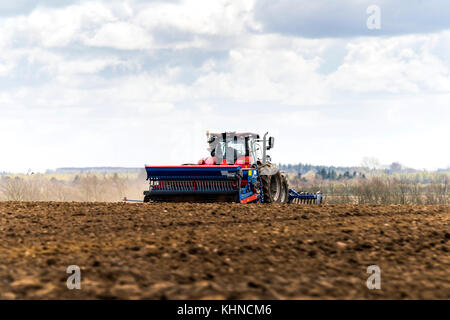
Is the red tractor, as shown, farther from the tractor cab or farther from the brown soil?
the brown soil

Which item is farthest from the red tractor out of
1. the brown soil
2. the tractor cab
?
the brown soil

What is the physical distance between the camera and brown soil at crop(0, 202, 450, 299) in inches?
271

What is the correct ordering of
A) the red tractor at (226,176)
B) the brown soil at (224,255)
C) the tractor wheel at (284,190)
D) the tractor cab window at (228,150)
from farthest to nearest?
the tractor wheel at (284,190) < the tractor cab window at (228,150) < the red tractor at (226,176) < the brown soil at (224,255)

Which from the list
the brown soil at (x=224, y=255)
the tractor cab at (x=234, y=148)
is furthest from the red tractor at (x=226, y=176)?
the brown soil at (x=224, y=255)

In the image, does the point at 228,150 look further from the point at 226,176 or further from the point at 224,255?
the point at 224,255

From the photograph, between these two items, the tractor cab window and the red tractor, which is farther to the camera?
the tractor cab window

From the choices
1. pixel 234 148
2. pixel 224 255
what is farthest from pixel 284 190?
pixel 224 255

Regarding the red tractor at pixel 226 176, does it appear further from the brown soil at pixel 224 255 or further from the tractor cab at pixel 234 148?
the brown soil at pixel 224 255

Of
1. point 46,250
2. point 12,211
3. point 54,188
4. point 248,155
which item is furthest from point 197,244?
point 54,188

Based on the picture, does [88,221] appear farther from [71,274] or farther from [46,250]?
[71,274]

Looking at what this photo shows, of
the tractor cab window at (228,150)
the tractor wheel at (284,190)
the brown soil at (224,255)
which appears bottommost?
the brown soil at (224,255)

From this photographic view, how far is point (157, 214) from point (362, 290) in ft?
26.7

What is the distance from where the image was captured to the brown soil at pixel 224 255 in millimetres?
6891

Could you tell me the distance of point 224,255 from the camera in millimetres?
8688
